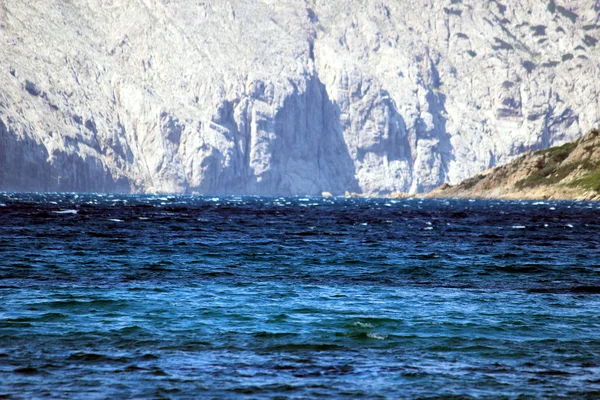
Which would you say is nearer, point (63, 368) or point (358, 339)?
point (63, 368)

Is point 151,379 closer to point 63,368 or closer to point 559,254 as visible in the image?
point 63,368

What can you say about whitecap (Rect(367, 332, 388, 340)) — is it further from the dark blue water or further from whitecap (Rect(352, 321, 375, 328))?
whitecap (Rect(352, 321, 375, 328))

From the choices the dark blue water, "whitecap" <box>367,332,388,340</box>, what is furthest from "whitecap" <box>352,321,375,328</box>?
"whitecap" <box>367,332,388,340</box>

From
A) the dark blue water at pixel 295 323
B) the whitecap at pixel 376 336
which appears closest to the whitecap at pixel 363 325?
the dark blue water at pixel 295 323

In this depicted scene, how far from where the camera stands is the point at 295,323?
2328cm

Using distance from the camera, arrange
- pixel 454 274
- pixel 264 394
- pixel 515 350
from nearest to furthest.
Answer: pixel 264 394 → pixel 515 350 → pixel 454 274

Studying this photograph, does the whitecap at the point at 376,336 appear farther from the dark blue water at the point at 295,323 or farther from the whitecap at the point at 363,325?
the whitecap at the point at 363,325

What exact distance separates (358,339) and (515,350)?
12.9 ft

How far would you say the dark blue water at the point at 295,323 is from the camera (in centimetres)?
1653

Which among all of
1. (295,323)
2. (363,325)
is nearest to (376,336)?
→ (363,325)

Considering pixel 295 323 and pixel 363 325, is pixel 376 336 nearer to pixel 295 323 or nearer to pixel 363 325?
pixel 363 325

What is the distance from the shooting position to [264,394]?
1555 centimetres

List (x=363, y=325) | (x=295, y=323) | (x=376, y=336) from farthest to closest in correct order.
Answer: (x=295, y=323) < (x=363, y=325) < (x=376, y=336)

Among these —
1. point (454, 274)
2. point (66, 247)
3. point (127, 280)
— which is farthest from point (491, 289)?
point (66, 247)
